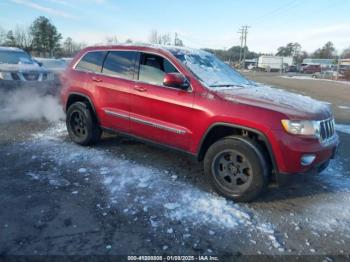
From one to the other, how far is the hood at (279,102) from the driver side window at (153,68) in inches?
36.5

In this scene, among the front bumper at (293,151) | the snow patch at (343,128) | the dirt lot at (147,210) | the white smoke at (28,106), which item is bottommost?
the dirt lot at (147,210)

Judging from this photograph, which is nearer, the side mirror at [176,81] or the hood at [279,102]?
the hood at [279,102]

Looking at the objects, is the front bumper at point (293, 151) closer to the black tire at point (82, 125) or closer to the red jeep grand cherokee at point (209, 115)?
the red jeep grand cherokee at point (209, 115)

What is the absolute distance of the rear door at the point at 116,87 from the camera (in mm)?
5180

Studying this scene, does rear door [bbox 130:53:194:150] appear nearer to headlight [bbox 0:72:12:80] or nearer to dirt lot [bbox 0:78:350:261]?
dirt lot [bbox 0:78:350:261]

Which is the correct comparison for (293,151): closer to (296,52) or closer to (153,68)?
(153,68)

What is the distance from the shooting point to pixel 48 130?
7.14 metres

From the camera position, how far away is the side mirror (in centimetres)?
432

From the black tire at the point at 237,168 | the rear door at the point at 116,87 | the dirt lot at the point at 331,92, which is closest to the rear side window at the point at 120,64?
the rear door at the point at 116,87

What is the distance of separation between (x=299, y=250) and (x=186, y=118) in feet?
6.82

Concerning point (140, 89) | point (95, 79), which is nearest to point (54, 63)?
point (95, 79)

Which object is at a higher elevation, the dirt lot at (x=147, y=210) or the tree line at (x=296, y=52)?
the tree line at (x=296, y=52)

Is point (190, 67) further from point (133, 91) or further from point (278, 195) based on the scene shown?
point (278, 195)

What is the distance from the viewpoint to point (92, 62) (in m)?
5.89
